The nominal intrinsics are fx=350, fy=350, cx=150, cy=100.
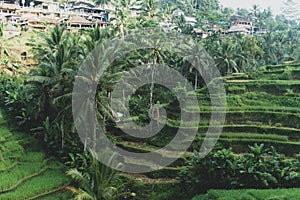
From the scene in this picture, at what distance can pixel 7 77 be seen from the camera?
25625mm

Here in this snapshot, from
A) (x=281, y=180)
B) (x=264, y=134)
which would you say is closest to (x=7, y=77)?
(x=264, y=134)

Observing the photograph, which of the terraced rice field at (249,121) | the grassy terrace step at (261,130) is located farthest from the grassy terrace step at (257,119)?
the grassy terrace step at (261,130)

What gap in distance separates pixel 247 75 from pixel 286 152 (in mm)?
9469

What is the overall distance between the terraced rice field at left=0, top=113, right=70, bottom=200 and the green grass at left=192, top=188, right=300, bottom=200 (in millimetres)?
5875

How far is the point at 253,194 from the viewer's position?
13133 mm

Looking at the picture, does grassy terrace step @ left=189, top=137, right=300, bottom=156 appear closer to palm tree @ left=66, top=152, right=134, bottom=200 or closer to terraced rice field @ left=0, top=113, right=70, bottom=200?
palm tree @ left=66, top=152, right=134, bottom=200

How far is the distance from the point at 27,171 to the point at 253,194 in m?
9.56

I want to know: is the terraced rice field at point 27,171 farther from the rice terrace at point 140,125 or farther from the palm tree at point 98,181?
the palm tree at point 98,181

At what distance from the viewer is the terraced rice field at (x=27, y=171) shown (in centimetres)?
1385

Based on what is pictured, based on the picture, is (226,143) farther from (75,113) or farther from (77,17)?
(77,17)

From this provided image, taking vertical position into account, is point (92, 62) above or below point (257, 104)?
above

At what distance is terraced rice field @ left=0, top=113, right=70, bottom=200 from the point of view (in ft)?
45.4

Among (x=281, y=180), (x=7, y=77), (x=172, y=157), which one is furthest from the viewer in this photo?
(x=7, y=77)

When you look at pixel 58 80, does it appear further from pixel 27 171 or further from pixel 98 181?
pixel 98 181
